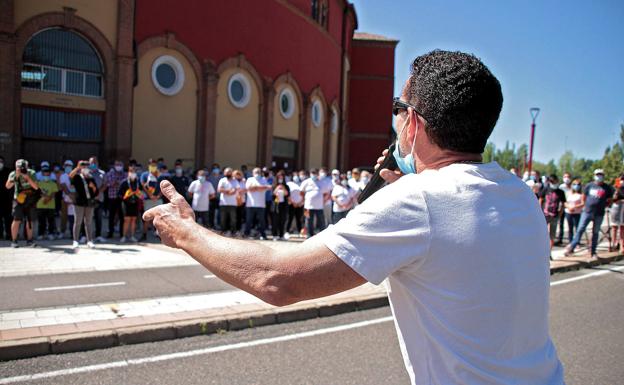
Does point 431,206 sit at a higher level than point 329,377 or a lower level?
higher

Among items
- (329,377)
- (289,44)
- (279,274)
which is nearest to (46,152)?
(289,44)

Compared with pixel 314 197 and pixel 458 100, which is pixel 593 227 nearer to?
pixel 314 197

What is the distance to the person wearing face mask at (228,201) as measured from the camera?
1499 cm

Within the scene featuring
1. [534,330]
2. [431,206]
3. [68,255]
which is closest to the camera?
[431,206]

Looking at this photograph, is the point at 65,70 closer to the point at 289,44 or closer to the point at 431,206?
the point at 289,44

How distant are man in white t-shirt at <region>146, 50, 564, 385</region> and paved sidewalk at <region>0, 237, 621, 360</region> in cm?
329

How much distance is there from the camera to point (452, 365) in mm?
1593

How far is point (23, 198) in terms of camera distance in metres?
11.3

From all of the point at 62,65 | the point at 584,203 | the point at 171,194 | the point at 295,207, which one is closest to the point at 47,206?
the point at 295,207

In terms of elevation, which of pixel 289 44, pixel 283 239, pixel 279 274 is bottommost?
pixel 283 239

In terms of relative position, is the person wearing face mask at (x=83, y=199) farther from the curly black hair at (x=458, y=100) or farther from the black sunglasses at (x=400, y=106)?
the curly black hair at (x=458, y=100)

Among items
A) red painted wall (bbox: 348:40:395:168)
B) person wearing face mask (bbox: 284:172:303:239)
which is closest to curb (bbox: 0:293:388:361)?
person wearing face mask (bbox: 284:172:303:239)

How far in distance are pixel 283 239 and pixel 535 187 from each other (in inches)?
301

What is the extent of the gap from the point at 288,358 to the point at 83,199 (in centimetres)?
821
